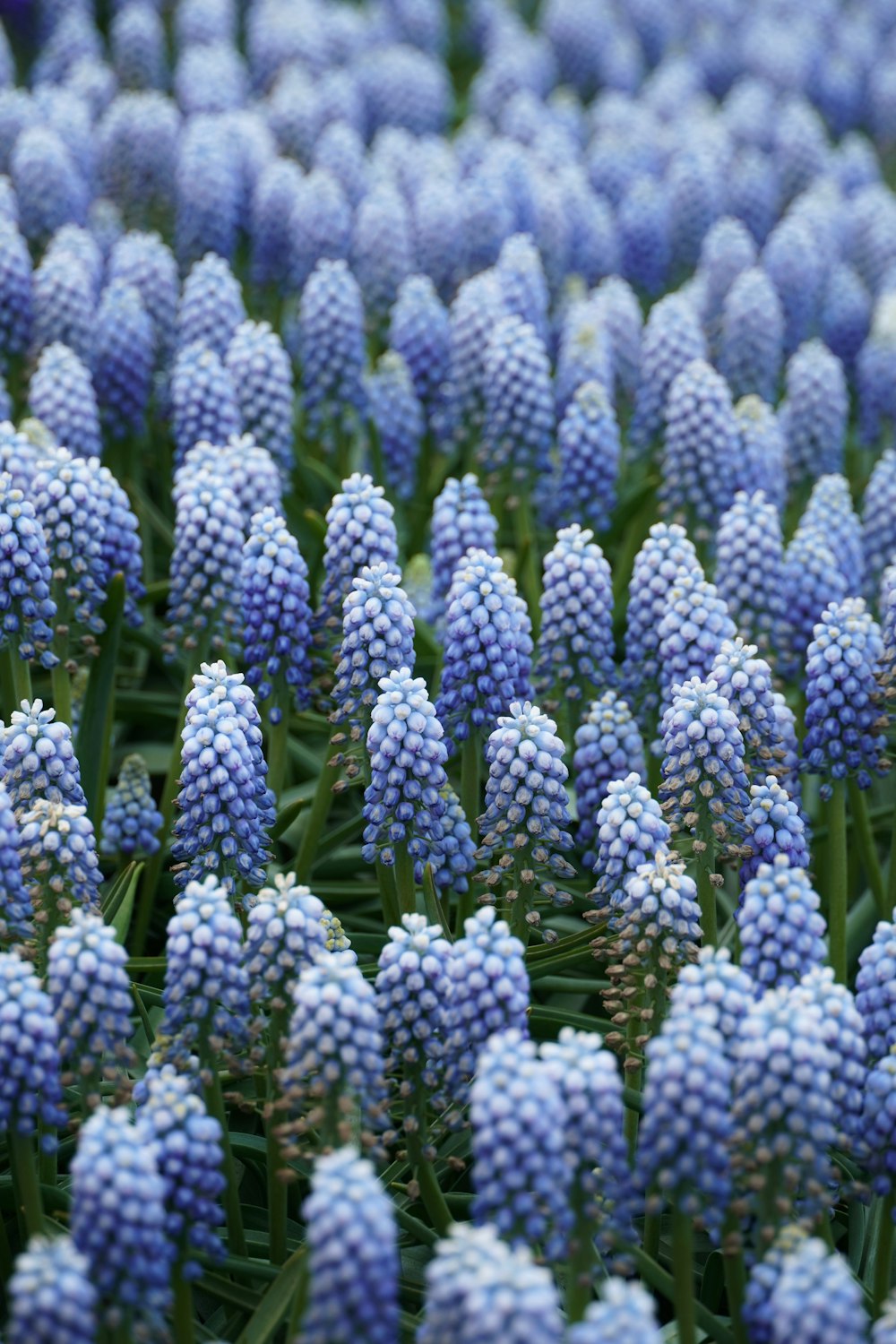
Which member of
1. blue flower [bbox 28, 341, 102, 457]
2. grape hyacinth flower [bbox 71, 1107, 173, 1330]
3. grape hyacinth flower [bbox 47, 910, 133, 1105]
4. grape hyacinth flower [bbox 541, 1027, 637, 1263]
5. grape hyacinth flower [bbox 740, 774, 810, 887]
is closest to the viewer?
grape hyacinth flower [bbox 71, 1107, 173, 1330]

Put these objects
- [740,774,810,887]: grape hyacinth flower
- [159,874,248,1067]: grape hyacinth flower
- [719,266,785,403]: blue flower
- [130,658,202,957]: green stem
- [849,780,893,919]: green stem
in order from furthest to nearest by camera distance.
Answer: [719,266,785,403]: blue flower → [849,780,893,919]: green stem → [130,658,202,957]: green stem → [740,774,810,887]: grape hyacinth flower → [159,874,248,1067]: grape hyacinth flower

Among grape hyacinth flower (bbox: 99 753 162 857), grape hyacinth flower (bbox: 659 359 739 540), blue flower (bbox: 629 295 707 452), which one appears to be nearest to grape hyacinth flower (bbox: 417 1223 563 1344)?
grape hyacinth flower (bbox: 99 753 162 857)

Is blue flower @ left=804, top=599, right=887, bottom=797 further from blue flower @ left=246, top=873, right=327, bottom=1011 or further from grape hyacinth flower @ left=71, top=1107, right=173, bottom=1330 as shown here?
grape hyacinth flower @ left=71, top=1107, right=173, bottom=1330

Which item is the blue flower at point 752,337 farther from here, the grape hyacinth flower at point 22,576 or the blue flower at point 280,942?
the blue flower at point 280,942

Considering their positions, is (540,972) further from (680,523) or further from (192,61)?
(192,61)

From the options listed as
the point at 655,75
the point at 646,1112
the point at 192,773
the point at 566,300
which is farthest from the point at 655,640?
the point at 655,75

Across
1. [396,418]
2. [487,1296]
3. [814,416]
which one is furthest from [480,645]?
[814,416]
